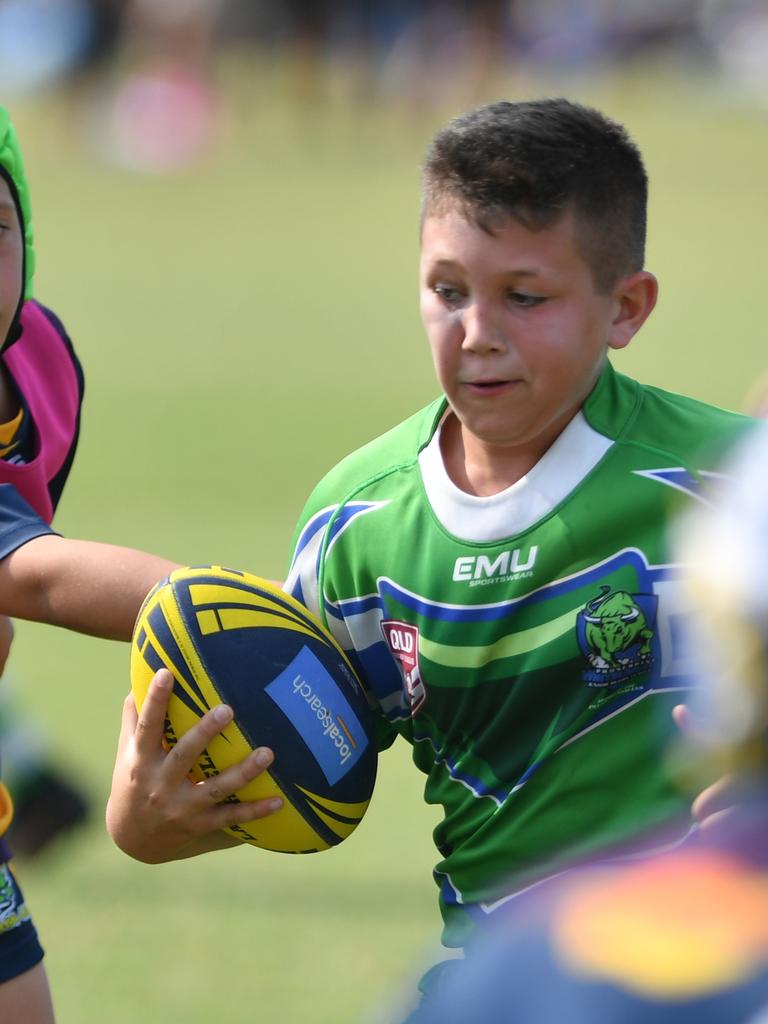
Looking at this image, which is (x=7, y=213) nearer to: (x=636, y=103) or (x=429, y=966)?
(x=429, y=966)

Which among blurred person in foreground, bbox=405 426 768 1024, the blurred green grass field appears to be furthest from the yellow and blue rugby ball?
blurred person in foreground, bbox=405 426 768 1024

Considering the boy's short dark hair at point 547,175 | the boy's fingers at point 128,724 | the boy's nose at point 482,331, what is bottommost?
the boy's fingers at point 128,724

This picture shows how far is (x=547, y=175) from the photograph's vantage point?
10.8ft

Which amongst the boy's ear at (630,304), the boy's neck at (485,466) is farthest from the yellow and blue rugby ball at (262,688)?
the boy's ear at (630,304)

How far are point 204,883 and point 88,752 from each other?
50.0 inches

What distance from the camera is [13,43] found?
3588 cm

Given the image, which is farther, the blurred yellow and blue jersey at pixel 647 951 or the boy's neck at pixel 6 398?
the boy's neck at pixel 6 398

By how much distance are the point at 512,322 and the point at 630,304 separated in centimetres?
30

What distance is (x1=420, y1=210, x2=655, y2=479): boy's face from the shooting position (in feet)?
10.7

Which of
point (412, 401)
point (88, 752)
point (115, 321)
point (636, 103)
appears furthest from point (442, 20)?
point (88, 752)

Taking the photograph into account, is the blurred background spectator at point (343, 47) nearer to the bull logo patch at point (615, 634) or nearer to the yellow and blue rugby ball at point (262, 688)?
the yellow and blue rugby ball at point (262, 688)

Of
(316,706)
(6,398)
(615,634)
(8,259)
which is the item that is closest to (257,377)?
(6,398)

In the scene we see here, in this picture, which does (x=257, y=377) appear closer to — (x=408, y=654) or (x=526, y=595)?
(x=408, y=654)

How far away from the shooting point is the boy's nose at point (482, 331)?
3244 millimetres
